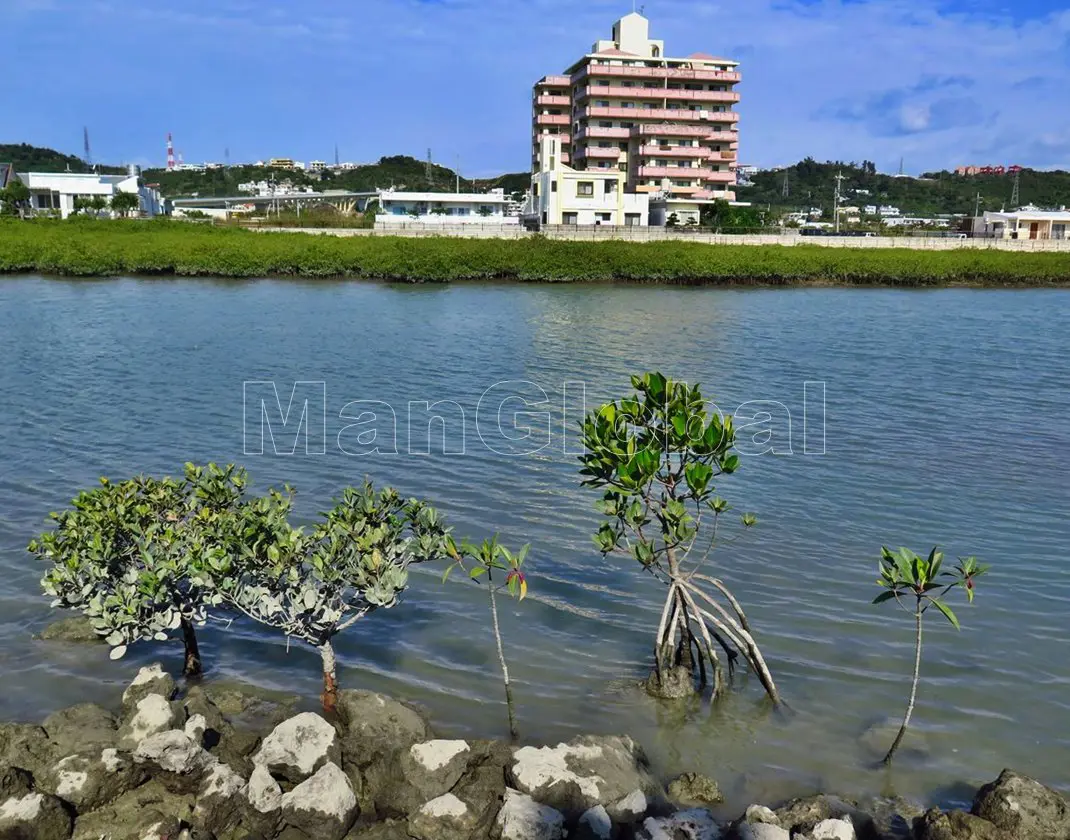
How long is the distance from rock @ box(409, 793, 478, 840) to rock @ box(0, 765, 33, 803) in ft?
10.3

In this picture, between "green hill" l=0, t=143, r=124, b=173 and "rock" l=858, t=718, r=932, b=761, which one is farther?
"green hill" l=0, t=143, r=124, b=173

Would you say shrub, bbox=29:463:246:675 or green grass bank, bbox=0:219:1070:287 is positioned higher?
green grass bank, bbox=0:219:1070:287

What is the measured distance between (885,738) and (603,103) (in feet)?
305

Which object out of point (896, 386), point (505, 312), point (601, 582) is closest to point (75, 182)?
point (505, 312)

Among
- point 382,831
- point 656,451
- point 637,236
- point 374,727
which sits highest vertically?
point 637,236

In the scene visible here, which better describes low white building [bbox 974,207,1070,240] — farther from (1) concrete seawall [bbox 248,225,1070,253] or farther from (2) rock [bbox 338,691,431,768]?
(2) rock [bbox 338,691,431,768]

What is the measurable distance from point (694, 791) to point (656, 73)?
3746 inches

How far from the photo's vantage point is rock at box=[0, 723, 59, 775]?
8.05m

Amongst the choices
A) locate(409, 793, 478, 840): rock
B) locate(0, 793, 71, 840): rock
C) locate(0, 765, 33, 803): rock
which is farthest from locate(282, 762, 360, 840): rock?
locate(0, 765, 33, 803): rock

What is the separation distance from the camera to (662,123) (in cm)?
9512

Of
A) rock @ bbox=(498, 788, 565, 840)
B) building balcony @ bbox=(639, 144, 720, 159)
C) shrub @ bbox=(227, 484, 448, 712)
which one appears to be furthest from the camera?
building balcony @ bbox=(639, 144, 720, 159)

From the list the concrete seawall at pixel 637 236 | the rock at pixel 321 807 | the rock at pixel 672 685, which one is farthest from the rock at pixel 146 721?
Result: the concrete seawall at pixel 637 236

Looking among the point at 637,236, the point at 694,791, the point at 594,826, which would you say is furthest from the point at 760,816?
the point at 637,236

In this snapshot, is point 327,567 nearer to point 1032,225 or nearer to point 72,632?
point 72,632
